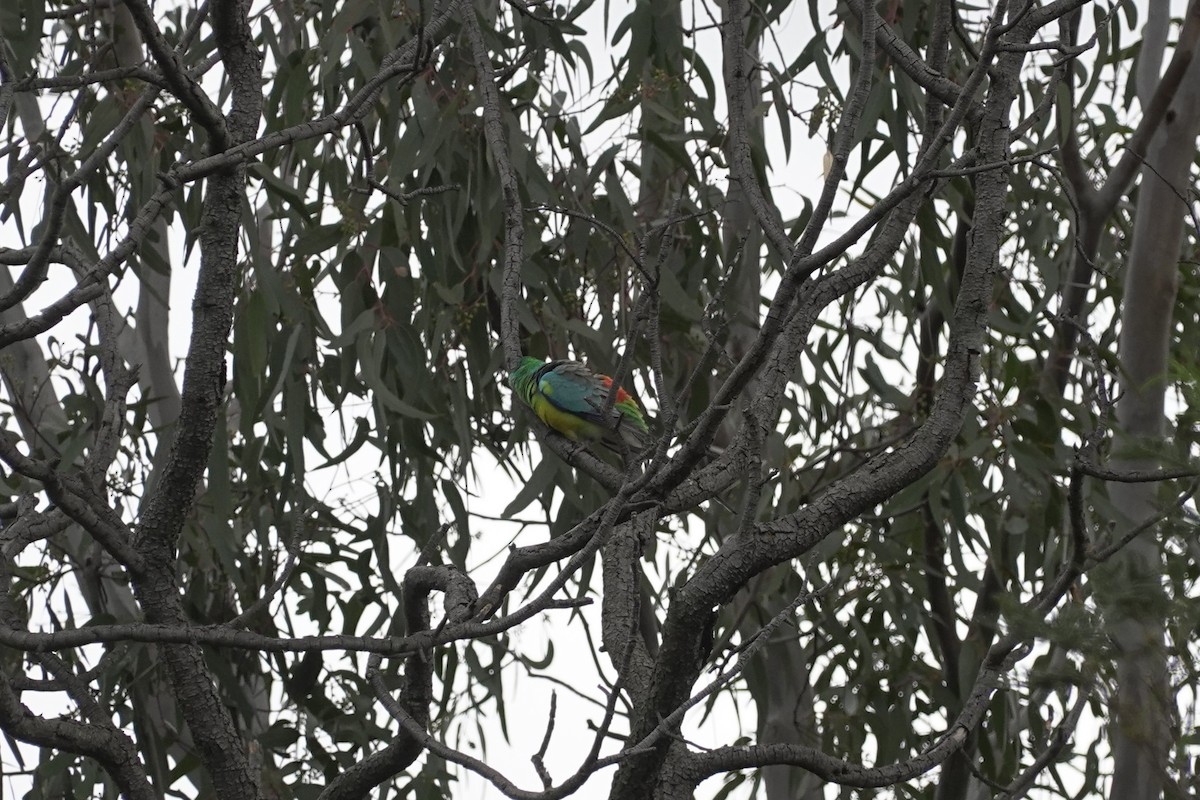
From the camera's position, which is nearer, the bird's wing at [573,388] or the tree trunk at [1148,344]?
the tree trunk at [1148,344]

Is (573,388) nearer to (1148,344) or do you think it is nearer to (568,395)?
(568,395)

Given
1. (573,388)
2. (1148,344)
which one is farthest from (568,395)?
(1148,344)

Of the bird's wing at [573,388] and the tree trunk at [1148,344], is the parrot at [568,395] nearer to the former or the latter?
the bird's wing at [573,388]

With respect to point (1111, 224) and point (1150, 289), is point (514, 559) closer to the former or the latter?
point (1150, 289)

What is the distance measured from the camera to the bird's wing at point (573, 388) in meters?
2.47

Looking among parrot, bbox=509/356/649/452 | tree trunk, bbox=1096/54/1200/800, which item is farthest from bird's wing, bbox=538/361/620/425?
tree trunk, bbox=1096/54/1200/800

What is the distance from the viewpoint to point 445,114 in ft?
8.23

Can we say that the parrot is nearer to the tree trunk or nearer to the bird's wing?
the bird's wing

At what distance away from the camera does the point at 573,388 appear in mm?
2510

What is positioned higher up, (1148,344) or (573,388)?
(1148,344)

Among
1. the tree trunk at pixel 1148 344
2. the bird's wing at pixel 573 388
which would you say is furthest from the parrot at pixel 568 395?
the tree trunk at pixel 1148 344

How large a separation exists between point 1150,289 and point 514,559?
1.63m

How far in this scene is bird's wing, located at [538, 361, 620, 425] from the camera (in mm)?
2475

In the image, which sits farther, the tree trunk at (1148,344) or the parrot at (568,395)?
the parrot at (568,395)
